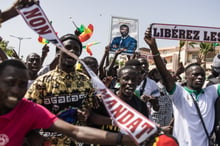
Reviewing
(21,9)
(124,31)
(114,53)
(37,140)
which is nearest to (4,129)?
(37,140)

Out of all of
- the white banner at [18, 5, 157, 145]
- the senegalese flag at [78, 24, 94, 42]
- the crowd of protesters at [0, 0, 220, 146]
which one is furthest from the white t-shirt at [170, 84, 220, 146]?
the senegalese flag at [78, 24, 94, 42]

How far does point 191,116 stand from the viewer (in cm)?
376

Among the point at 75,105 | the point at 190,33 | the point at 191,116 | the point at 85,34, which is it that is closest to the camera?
the point at 75,105

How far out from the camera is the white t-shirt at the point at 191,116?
3.72m

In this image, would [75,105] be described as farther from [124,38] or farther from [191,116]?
[124,38]

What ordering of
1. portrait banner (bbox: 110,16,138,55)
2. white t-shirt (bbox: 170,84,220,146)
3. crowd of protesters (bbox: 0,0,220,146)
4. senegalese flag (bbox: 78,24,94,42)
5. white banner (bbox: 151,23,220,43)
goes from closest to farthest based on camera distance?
1. crowd of protesters (bbox: 0,0,220,146)
2. white t-shirt (bbox: 170,84,220,146)
3. white banner (bbox: 151,23,220,43)
4. portrait banner (bbox: 110,16,138,55)
5. senegalese flag (bbox: 78,24,94,42)

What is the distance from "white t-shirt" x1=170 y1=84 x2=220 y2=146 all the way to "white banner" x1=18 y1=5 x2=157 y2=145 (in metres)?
1.58

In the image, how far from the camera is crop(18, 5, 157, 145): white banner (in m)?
2.11

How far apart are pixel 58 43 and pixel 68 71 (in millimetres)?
803

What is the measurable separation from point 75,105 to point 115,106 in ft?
3.59

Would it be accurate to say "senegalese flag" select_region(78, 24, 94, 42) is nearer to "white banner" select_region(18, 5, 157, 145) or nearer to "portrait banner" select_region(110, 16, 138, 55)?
"portrait banner" select_region(110, 16, 138, 55)

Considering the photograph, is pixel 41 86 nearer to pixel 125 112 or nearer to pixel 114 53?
pixel 125 112

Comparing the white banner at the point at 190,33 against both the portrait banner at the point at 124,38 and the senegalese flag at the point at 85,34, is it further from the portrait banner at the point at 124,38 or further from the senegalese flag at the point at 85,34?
the senegalese flag at the point at 85,34

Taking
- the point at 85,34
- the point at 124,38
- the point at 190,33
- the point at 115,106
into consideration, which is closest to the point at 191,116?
the point at 190,33
